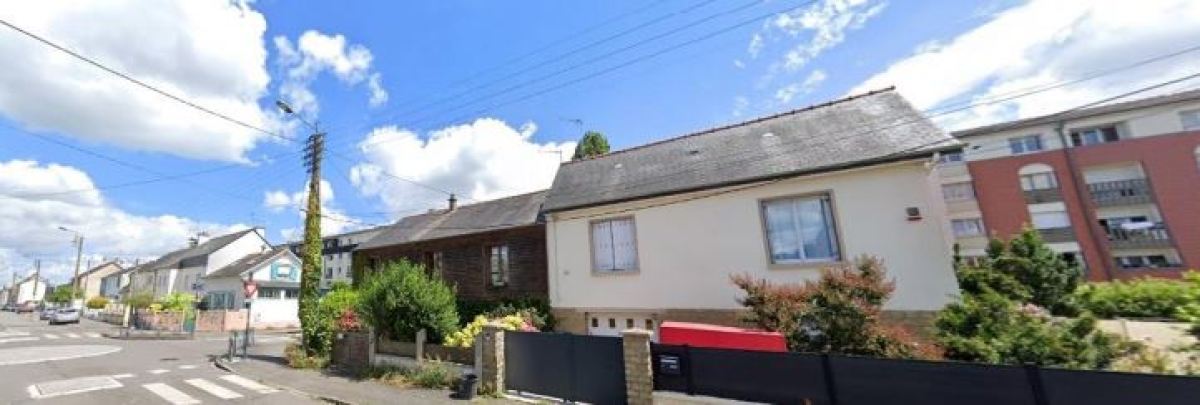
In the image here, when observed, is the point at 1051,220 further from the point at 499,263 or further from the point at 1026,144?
the point at 499,263

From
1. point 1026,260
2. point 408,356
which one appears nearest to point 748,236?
point 408,356

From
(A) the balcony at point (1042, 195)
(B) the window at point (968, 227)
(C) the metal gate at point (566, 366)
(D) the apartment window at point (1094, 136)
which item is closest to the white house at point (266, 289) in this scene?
(C) the metal gate at point (566, 366)

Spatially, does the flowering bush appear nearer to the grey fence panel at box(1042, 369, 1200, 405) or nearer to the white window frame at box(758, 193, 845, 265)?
the white window frame at box(758, 193, 845, 265)

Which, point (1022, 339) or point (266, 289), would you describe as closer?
point (1022, 339)

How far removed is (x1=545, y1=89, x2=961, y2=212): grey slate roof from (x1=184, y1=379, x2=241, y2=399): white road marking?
9.29 metres

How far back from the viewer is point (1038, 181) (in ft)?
98.5

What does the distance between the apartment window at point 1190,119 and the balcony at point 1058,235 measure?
25.9 ft

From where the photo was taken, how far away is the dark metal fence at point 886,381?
491cm

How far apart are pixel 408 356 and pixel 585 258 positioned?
564 centimetres

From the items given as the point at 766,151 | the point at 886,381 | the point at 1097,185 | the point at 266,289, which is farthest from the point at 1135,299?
the point at 266,289

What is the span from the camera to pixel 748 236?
11.8m

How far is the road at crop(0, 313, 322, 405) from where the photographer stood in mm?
10672

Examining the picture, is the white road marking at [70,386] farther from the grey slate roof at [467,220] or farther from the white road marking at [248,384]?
the grey slate roof at [467,220]

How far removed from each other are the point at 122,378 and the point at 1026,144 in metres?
46.3
